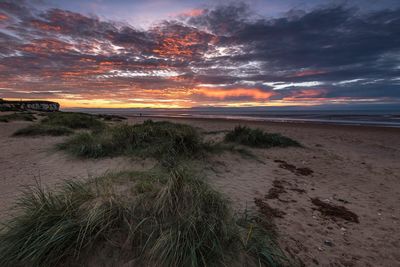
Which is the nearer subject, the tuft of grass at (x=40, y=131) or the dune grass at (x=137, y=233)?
the dune grass at (x=137, y=233)

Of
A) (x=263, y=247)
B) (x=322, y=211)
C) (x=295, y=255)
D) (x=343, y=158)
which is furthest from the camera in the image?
(x=343, y=158)

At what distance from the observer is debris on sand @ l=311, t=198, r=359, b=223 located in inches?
158

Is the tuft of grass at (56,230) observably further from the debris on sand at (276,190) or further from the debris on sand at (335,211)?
the debris on sand at (335,211)

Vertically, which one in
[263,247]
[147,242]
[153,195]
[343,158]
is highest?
[153,195]

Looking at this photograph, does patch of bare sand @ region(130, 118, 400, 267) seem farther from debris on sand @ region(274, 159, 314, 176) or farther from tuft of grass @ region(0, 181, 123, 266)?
tuft of grass @ region(0, 181, 123, 266)

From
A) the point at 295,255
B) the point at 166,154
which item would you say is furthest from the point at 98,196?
the point at 166,154

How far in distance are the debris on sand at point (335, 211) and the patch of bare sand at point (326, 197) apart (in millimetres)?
102

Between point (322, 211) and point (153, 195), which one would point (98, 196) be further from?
point (322, 211)

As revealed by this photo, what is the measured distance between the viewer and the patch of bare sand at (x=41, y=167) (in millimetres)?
4684

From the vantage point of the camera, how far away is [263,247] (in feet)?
8.18

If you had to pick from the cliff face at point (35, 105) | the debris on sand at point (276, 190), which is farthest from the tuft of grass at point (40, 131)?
the cliff face at point (35, 105)

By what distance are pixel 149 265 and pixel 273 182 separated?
14.8 feet

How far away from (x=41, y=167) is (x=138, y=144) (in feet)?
9.69

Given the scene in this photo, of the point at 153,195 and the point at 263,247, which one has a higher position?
the point at 153,195
